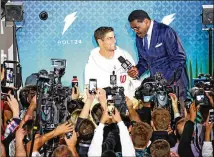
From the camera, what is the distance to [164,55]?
3.93 metres

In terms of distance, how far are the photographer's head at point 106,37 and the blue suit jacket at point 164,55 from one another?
212 mm

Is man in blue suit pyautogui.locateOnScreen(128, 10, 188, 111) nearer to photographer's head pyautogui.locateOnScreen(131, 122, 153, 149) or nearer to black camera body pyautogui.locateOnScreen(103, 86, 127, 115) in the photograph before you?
black camera body pyautogui.locateOnScreen(103, 86, 127, 115)

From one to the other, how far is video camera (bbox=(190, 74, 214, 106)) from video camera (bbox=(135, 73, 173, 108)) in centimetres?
20

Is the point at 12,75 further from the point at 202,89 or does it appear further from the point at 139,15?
the point at 202,89

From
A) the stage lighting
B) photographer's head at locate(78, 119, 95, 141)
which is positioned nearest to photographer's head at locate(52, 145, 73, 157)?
photographer's head at locate(78, 119, 95, 141)

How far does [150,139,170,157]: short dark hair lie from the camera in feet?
12.7

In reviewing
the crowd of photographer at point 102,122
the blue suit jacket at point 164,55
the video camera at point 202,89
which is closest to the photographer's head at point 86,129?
the crowd of photographer at point 102,122

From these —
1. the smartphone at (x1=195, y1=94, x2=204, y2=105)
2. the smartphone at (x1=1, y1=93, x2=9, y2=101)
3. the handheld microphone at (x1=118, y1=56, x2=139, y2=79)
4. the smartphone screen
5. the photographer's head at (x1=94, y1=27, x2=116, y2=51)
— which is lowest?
the smartphone at (x1=195, y1=94, x2=204, y2=105)

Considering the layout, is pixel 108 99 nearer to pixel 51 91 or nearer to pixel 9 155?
pixel 51 91

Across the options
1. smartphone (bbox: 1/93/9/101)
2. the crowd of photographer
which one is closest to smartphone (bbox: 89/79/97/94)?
the crowd of photographer

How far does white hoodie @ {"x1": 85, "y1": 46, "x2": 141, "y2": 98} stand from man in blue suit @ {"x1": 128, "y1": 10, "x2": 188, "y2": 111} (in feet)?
0.22

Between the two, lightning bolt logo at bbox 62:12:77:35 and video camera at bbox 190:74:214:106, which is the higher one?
lightning bolt logo at bbox 62:12:77:35

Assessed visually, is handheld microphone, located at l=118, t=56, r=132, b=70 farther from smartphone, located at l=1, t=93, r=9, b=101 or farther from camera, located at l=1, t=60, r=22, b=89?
smartphone, located at l=1, t=93, r=9, b=101

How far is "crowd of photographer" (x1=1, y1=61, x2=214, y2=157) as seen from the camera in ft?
12.6
